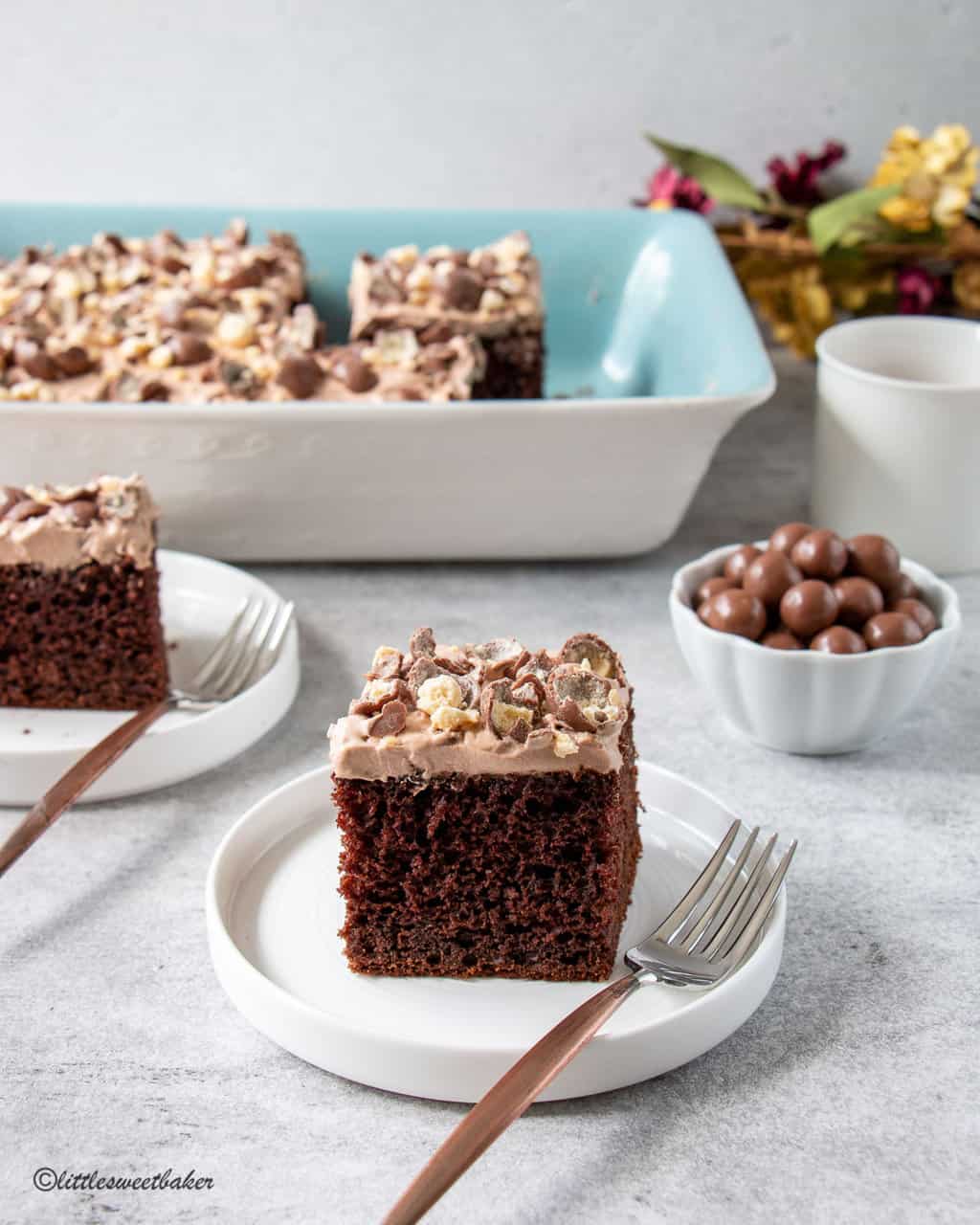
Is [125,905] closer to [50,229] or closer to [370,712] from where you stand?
[370,712]

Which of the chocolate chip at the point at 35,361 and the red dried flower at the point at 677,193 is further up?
the red dried flower at the point at 677,193

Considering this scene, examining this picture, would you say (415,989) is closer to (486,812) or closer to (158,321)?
(486,812)

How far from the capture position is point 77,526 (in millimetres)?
1997

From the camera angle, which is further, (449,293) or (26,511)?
(449,293)

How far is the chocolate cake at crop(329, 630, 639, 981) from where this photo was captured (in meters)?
1.48

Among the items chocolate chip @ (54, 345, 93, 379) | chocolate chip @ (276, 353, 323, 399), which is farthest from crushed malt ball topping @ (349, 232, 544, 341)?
chocolate chip @ (54, 345, 93, 379)

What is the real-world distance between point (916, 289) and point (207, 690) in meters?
1.88

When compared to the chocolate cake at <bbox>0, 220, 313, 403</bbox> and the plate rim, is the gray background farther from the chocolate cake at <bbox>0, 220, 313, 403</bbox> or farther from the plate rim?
the plate rim

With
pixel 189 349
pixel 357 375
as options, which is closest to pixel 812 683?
pixel 357 375

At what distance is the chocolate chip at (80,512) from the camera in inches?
78.8

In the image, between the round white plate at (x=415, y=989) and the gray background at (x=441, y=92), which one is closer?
the round white plate at (x=415, y=989)

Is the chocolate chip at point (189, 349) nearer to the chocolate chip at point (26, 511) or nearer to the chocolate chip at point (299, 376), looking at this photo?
the chocolate chip at point (299, 376)

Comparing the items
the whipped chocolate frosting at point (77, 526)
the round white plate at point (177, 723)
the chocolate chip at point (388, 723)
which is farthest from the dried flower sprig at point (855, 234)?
the chocolate chip at point (388, 723)

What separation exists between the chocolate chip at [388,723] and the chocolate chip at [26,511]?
754 mm
